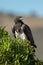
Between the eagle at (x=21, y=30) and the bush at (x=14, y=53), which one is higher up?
the eagle at (x=21, y=30)

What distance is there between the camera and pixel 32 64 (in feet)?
27.7

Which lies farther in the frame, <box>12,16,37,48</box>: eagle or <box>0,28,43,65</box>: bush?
<box>12,16,37,48</box>: eagle

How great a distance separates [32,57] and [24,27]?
15.0ft

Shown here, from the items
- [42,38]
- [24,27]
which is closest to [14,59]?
[24,27]

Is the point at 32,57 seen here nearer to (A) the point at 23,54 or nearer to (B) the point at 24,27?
(A) the point at 23,54

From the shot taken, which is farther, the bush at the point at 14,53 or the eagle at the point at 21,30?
the eagle at the point at 21,30

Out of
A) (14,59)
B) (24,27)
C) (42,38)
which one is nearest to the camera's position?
(14,59)

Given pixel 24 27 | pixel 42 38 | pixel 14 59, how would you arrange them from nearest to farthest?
pixel 14 59 → pixel 24 27 → pixel 42 38

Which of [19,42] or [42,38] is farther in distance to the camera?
[42,38]

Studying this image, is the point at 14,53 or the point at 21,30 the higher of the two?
the point at 21,30

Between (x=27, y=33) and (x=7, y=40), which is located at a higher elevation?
(x=27, y=33)

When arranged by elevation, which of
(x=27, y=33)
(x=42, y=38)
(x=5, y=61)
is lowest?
(x=5, y=61)

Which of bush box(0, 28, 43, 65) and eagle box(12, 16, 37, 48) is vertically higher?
eagle box(12, 16, 37, 48)

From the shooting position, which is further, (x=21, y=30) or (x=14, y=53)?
(x=21, y=30)
